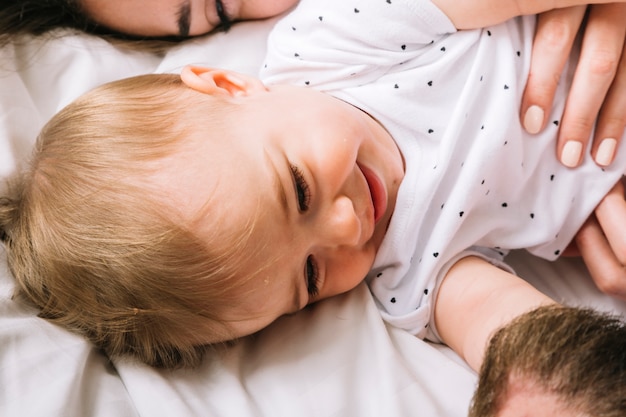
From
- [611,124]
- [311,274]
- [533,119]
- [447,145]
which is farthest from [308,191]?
[611,124]

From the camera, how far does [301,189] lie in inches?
33.6

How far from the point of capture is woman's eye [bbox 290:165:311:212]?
847 millimetres

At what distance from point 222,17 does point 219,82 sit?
0.30m

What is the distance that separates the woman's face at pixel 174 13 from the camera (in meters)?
1.18

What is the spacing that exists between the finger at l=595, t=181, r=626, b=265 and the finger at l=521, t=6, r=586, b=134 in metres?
0.16

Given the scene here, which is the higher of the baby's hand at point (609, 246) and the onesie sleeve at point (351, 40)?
the onesie sleeve at point (351, 40)

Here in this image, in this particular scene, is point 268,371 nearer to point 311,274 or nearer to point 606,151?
point 311,274

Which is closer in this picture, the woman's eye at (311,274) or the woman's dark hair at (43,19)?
the woman's eye at (311,274)

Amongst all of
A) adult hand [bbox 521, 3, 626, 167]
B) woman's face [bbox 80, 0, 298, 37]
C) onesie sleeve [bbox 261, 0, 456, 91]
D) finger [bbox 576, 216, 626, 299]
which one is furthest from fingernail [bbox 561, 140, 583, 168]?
woman's face [bbox 80, 0, 298, 37]

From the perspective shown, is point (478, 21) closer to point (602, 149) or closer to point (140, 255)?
point (602, 149)

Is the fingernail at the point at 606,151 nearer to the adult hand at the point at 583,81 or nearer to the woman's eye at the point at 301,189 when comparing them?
the adult hand at the point at 583,81

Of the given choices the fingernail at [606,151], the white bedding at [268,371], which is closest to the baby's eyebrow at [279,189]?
the white bedding at [268,371]

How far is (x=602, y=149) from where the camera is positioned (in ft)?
3.07

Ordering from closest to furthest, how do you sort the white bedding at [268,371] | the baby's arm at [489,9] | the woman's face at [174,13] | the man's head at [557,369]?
the man's head at [557,369]
the white bedding at [268,371]
the baby's arm at [489,9]
the woman's face at [174,13]
